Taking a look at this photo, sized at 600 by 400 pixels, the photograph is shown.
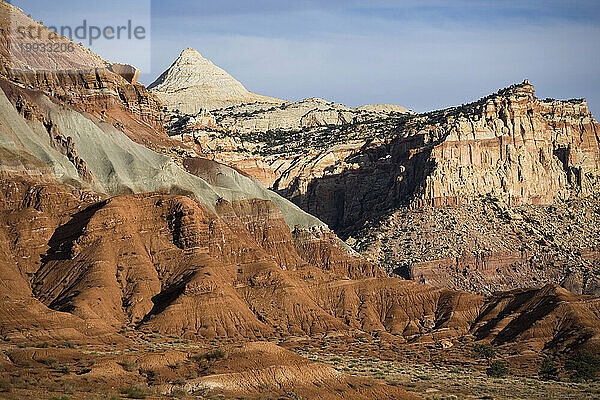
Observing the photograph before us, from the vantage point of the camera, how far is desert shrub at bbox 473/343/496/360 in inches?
3745

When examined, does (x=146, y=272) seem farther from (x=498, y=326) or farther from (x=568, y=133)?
(x=568, y=133)

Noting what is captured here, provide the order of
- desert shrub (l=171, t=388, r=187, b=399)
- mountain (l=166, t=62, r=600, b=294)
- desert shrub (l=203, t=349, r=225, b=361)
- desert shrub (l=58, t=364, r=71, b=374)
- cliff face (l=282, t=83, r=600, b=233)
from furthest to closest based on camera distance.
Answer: cliff face (l=282, t=83, r=600, b=233)
mountain (l=166, t=62, r=600, b=294)
desert shrub (l=203, t=349, r=225, b=361)
desert shrub (l=58, t=364, r=71, b=374)
desert shrub (l=171, t=388, r=187, b=399)

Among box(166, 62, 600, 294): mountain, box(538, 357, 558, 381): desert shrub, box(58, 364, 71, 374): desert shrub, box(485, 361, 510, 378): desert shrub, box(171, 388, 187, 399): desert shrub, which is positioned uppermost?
box(166, 62, 600, 294): mountain

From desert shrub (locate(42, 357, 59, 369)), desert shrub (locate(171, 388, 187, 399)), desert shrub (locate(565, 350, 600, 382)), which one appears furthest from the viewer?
desert shrub (locate(565, 350, 600, 382))

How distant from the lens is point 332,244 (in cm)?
14138

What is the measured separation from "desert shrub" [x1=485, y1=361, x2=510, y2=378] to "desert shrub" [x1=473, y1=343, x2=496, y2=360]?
593cm

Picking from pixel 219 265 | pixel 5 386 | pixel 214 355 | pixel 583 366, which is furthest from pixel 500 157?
pixel 5 386

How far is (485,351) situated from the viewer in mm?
96625

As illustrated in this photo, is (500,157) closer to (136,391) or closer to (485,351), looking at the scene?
(485,351)

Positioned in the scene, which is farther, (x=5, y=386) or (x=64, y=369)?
(x=64, y=369)

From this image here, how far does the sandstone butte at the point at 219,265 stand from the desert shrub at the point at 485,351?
1.53 metres

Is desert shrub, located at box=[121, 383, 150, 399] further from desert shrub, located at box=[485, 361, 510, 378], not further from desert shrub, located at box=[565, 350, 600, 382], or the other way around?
desert shrub, located at box=[565, 350, 600, 382]

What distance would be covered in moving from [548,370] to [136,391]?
52.4 m

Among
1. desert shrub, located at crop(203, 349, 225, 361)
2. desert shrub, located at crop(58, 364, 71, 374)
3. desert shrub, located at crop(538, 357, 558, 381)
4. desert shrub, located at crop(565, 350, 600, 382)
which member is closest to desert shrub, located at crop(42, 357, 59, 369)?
desert shrub, located at crop(58, 364, 71, 374)
